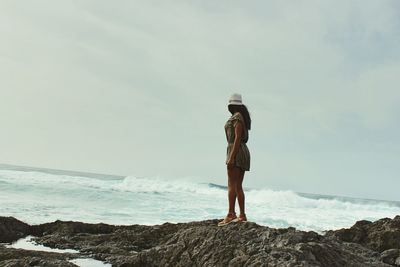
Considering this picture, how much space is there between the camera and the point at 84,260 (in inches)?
248

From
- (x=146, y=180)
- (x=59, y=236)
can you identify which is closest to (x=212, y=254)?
(x=59, y=236)

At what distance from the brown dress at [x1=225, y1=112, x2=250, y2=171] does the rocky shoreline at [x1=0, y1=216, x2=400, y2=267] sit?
0.91m

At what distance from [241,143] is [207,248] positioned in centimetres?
174

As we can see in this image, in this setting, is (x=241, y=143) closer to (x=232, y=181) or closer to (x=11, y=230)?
(x=232, y=181)

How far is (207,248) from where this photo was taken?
5.24 meters

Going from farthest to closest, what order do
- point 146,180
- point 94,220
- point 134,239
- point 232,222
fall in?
1. point 146,180
2. point 94,220
3. point 134,239
4. point 232,222

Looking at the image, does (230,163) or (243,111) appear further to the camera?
(243,111)

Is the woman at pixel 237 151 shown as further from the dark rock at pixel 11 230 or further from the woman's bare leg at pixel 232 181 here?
the dark rock at pixel 11 230

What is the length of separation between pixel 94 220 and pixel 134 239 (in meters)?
6.56

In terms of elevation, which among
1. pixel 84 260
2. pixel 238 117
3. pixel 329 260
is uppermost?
pixel 238 117

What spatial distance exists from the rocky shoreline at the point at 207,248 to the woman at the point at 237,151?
0.52 metres

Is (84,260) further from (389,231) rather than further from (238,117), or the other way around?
(389,231)

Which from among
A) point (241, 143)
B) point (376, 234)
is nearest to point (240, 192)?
point (241, 143)

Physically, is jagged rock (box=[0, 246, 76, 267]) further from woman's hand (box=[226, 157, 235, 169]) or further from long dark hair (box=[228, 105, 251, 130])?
long dark hair (box=[228, 105, 251, 130])
